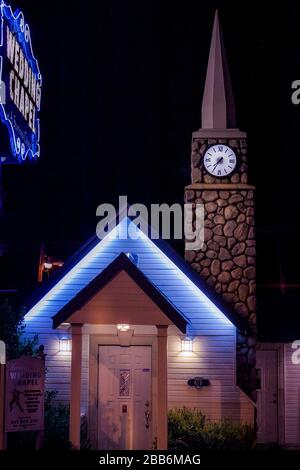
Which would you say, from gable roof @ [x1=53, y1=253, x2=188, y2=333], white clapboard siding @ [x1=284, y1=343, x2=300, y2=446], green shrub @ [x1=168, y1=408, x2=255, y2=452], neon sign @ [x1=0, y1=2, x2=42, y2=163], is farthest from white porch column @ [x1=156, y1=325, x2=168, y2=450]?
neon sign @ [x1=0, y1=2, x2=42, y2=163]

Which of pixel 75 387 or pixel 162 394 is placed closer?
pixel 162 394

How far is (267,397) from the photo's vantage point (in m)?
17.6

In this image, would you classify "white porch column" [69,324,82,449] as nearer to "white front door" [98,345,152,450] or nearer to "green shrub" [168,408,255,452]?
"white front door" [98,345,152,450]

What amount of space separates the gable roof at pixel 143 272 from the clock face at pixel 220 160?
2587 mm

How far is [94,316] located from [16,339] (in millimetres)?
1577

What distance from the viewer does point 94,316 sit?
1321 centimetres

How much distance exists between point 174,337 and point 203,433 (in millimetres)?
2205

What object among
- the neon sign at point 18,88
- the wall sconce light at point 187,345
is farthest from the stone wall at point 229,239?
the neon sign at point 18,88

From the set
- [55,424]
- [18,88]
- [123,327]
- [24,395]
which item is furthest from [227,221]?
[24,395]

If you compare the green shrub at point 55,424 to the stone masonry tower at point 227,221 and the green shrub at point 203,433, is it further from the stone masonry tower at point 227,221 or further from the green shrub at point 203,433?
the stone masonry tower at point 227,221

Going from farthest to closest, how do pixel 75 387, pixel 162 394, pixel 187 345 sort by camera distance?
Answer: pixel 187 345, pixel 75 387, pixel 162 394

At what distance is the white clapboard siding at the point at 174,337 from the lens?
1468cm

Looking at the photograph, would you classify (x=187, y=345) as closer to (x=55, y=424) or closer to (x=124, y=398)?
(x=124, y=398)

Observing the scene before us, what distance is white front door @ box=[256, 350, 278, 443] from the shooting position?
17.6 meters
